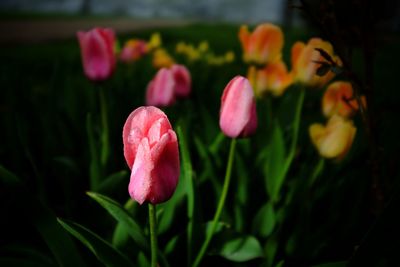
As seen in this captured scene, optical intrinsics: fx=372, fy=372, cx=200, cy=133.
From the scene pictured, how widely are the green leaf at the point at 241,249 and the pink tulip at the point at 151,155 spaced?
36 cm

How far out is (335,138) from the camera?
3.18 feet

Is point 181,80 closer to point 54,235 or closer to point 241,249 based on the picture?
point 241,249

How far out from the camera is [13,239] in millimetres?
1055

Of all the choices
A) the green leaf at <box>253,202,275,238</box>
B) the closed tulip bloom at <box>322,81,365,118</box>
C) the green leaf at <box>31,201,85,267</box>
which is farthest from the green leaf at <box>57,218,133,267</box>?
the closed tulip bloom at <box>322,81,365,118</box>

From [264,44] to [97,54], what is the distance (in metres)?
0.54

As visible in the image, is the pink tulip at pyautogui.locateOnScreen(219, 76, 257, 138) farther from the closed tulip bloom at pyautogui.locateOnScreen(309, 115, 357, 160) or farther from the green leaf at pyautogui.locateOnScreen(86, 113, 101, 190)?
the green leaf at pyautogui.locateOnScreen(86, 113, 101, 190)

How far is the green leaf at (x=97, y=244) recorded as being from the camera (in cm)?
65

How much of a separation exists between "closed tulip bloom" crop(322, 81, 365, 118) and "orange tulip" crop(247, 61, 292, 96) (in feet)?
0.66

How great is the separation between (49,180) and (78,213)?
0.26 metres

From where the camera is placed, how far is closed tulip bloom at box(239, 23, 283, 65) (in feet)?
3.92

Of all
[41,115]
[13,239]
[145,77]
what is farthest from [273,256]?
[145,77]

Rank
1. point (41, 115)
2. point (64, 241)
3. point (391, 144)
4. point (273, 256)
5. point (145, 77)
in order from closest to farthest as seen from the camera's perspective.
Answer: point (64, 241)
point (273, 256)
point (41, 115)
point (391, 144)
point (145, 77)

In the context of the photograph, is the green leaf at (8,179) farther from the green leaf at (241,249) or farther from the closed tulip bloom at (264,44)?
the closed tulip bloom at (264,44)

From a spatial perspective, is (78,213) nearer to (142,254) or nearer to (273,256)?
(142,254)
